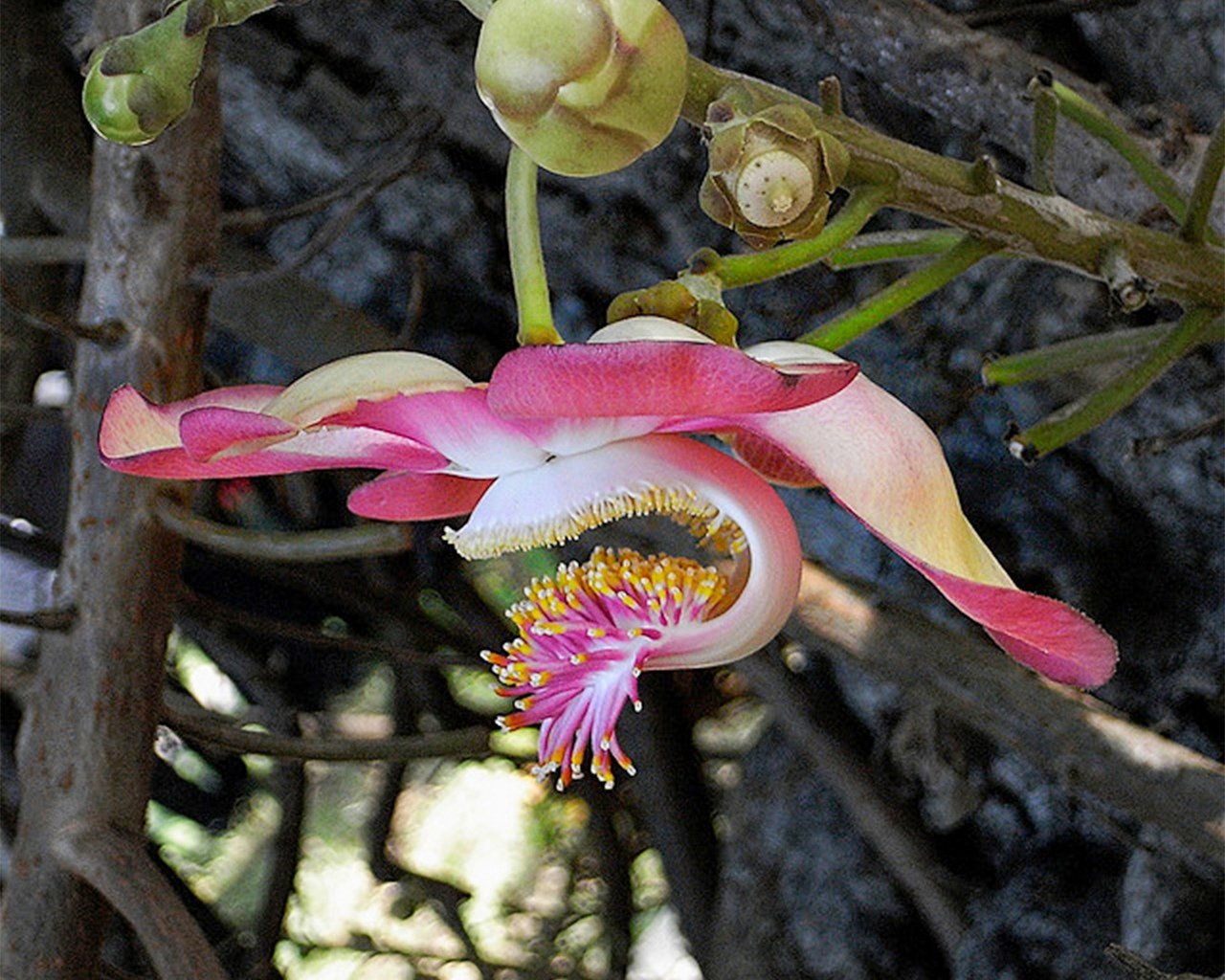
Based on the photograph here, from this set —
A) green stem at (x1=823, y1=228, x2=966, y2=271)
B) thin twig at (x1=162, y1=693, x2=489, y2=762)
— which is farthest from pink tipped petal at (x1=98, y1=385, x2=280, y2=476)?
thin twig at (x1=162, y1=693, x2=489, y2=762)

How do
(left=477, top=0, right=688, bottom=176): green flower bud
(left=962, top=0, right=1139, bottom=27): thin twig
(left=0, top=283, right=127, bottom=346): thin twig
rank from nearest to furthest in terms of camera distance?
(left=477, top=0, right=688, bottom=176): green flower bud, (left=0, top=283, right=127, bottom=346): thin twig, (left=962, top=0, right=1139, bottom=27): thin twig

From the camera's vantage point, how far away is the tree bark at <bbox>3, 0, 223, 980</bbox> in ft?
2.17

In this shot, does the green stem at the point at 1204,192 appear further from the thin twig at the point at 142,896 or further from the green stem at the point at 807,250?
the thin twig at the point at 142,896

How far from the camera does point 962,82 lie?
732mm

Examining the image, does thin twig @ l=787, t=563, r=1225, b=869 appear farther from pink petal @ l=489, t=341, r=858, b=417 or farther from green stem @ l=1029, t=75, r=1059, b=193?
pink petal @ l=489, t=341, r=858, b=417

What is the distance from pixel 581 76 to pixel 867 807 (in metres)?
0.81

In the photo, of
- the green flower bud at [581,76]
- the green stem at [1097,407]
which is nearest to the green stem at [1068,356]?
the green stem at [1097,407]

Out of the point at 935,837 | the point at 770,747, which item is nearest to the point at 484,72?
the point at 935,837

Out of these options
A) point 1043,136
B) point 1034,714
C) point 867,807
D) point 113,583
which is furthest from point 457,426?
point 867,807

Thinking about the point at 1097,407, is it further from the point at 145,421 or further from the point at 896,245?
the point at 145,421

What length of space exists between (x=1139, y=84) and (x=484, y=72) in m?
0.64

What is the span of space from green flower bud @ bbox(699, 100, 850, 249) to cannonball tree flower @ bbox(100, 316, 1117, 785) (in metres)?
0.03

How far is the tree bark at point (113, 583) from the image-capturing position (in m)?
0.66

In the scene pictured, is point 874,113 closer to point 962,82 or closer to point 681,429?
point 962,82
